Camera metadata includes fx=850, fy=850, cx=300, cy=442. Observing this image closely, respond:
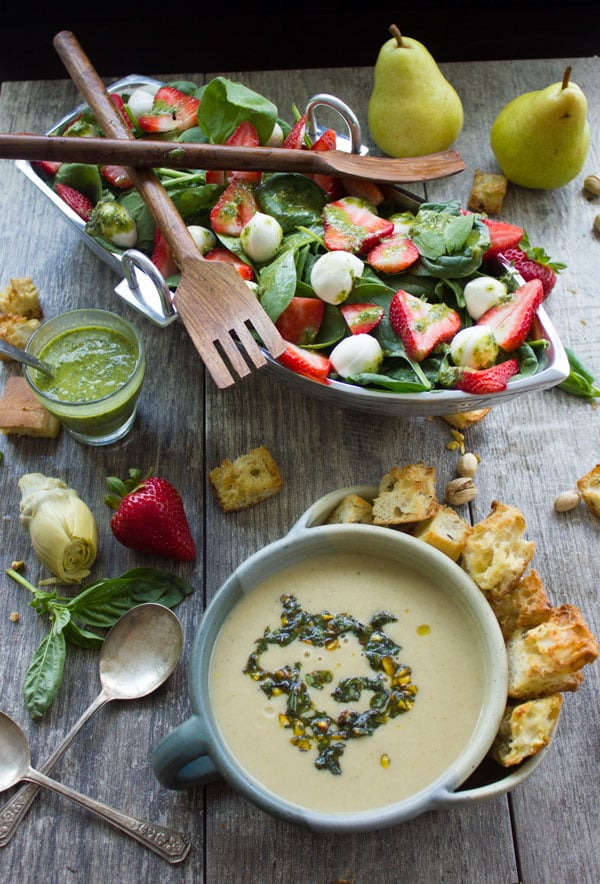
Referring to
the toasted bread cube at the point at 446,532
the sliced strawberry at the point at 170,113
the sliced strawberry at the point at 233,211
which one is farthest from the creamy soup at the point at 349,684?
the sliced strawberry at the point at 170,113

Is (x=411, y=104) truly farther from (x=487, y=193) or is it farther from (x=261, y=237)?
(x=261, y=237)

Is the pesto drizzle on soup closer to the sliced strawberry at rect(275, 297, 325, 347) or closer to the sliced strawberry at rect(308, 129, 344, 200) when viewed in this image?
the sliced strawberry at rect(275, 297, 325, 347)

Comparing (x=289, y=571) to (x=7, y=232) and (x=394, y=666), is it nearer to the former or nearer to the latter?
(x=394, y=666)

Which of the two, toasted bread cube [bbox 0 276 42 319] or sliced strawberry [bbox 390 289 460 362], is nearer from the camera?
sliced strawberry [bbox 390 289 460 362]

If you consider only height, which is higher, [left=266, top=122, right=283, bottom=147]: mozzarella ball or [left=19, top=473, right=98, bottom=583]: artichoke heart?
[left=266, top=122, right=283, bottom=147]: mozzarella ball

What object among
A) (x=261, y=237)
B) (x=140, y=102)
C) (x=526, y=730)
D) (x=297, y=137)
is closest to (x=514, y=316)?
(x=261, y=237)

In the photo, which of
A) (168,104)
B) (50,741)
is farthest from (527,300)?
(50,741)

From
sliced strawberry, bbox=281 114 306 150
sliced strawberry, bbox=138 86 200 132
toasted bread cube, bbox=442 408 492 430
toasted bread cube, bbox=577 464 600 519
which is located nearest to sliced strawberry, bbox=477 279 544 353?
toasted bread cube, bbox=442 408 492 430
